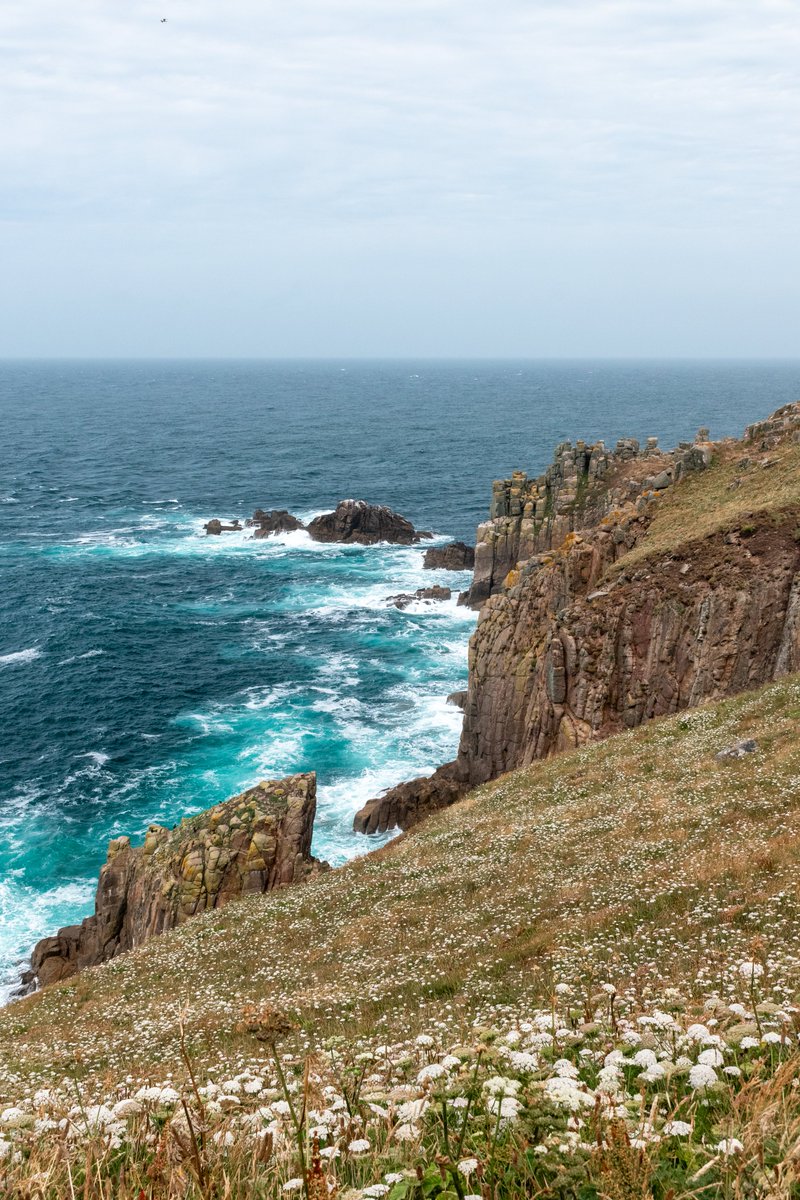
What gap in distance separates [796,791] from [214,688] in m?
53.6

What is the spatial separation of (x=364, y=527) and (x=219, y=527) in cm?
2193

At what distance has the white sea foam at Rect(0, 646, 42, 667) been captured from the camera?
2894 inches

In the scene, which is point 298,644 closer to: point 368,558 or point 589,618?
point 368,558

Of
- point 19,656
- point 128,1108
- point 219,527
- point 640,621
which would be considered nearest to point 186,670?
point 19,656

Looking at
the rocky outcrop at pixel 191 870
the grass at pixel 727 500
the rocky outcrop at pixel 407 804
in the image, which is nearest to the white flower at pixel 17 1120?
the rocky outcrop at pixel 191 870

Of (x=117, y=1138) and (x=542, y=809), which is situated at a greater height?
(x=117, y=1138)

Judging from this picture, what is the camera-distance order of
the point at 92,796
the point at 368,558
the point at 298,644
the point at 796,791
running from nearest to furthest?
the point at 796,791 < the point at 92,796 < the point at 298,644 < the point at 368,558

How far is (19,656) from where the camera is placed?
245ft

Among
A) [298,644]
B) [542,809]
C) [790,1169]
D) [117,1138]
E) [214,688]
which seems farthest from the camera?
[298,644]

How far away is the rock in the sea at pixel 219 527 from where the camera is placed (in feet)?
387

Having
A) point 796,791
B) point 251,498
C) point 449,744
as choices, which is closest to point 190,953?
point 796,791

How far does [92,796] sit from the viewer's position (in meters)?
54.6

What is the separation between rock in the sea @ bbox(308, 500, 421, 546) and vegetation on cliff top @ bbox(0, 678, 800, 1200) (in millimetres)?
75640

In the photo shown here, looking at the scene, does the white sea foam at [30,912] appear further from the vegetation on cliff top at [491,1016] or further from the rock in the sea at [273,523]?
the rock in the sea at [273,523]
